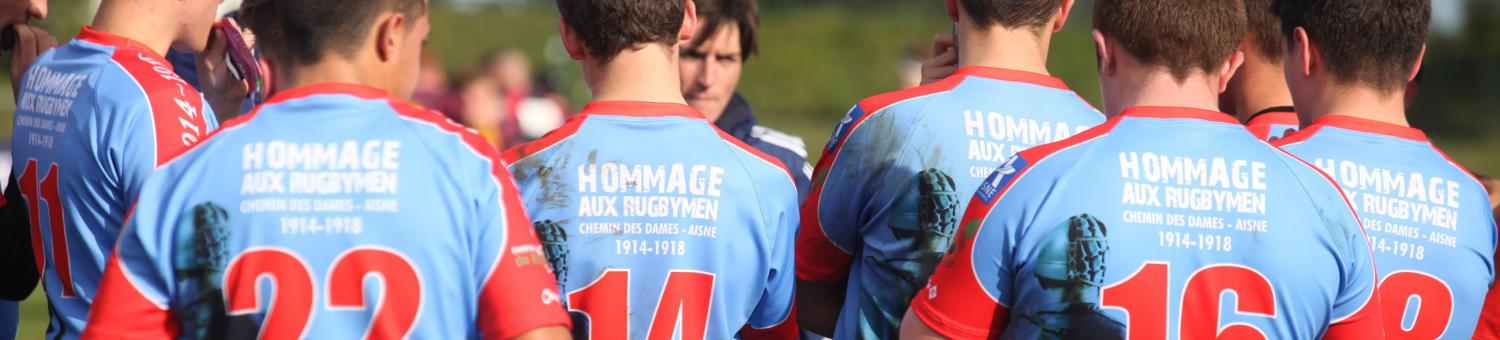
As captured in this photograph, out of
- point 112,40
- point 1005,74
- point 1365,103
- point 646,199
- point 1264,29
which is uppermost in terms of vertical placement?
point 112,40

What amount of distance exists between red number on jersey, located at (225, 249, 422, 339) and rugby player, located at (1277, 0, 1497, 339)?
6.81ft

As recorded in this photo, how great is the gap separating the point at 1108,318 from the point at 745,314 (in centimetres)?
89

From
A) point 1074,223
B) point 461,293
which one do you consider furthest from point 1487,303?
point 461,293

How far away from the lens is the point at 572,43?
10.9 feet

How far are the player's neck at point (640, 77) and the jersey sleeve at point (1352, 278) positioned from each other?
4.66 feet

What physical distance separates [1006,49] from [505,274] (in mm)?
1445

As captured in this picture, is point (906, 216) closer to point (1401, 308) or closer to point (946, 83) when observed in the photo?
point (946, 83)

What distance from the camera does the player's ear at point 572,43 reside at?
10.8 ft

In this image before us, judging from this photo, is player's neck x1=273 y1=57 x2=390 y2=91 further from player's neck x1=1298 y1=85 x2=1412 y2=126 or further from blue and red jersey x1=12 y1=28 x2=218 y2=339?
player's neck x1=1298 y1=85 x2=1412 y2=126

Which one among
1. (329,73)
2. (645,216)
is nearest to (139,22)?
(329,73)

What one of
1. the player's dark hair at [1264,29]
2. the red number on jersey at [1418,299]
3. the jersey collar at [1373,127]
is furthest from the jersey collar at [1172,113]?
the player's dark hair at [1264,29]

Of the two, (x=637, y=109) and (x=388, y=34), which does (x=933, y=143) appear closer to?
(x=637, y=109)

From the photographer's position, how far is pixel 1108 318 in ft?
9.01

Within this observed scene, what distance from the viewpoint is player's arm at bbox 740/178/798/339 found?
3.24 m
